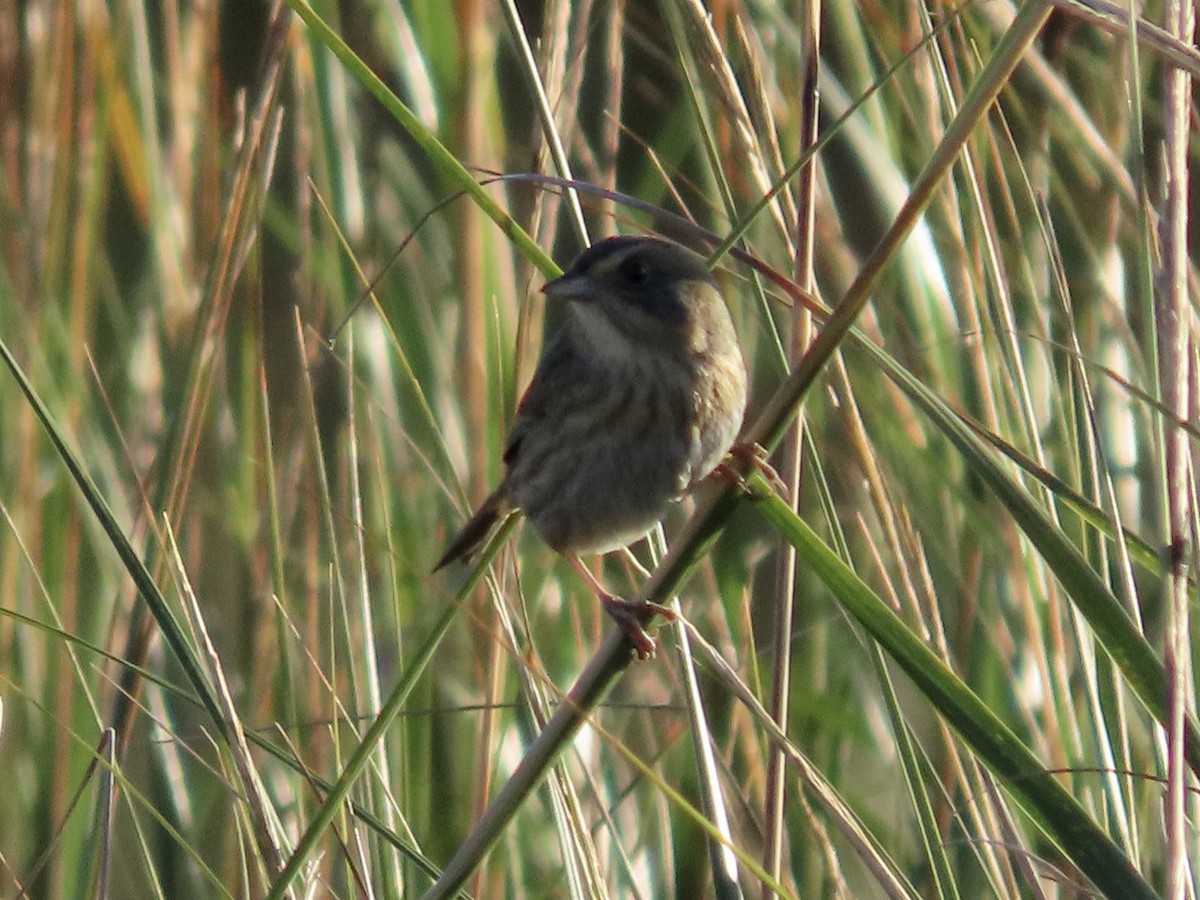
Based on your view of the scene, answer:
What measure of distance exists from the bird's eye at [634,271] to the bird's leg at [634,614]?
437 mm

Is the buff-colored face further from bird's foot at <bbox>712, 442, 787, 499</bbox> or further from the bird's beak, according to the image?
bird's foot at <bbox>712, 442, 787, 499</bbox>

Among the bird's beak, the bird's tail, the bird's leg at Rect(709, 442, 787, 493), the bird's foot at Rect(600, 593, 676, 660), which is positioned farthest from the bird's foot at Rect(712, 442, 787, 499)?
the bird's tail

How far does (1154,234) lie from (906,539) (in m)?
0.45

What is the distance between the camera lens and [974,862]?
6.63 feet

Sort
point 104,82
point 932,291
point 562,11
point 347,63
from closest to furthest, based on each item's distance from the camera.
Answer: point 347,63
point 562,11
point 932,291
point 104,82

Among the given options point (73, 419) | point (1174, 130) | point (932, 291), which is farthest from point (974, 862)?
point (73, 419)

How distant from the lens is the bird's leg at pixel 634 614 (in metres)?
1.54

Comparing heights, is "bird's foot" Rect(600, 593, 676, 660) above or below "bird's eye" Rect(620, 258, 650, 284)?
below

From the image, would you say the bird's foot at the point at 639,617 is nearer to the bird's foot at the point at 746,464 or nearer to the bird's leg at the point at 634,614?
the bird's leg at the point at 634,614

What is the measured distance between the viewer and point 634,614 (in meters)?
1.81

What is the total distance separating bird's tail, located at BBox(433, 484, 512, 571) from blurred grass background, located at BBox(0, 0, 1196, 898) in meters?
0.06

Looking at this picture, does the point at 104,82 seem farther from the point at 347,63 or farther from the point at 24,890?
the point at 24,890

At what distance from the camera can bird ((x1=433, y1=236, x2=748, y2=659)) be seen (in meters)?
2.22

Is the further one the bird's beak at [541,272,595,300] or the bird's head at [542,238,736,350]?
the bird's head at [542,238,736,350]
